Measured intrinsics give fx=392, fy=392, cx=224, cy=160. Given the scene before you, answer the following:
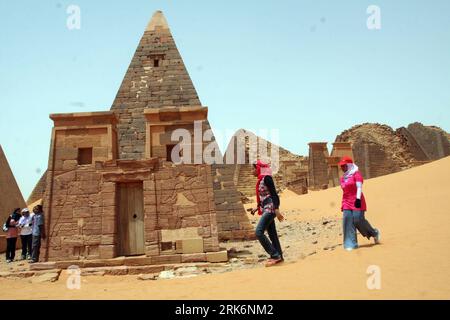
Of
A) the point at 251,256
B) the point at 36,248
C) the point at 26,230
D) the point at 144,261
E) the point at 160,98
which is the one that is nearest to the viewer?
the point at 144,261

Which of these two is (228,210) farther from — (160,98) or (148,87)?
(148,87)

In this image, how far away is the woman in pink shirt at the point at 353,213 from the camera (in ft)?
20.7

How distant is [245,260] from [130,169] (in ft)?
10.7

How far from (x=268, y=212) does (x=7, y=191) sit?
50.0 feet

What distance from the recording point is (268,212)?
6.36 meters

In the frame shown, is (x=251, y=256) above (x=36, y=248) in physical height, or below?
below

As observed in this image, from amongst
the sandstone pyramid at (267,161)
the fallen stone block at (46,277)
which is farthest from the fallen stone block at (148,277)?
the sandstone pyramid at (267,161)

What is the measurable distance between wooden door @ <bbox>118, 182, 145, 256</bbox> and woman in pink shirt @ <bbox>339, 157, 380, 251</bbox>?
4.67 metres

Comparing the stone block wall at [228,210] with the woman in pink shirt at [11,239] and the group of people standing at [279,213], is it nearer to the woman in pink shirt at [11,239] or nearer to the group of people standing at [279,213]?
the woman in pink shirt at [11,239]

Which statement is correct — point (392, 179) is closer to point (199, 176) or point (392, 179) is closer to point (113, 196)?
point (199, 176)

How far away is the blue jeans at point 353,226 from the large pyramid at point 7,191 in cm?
1480

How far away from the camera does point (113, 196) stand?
8.77 metres

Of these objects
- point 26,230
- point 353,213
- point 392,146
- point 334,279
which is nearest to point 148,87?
point 26,230
